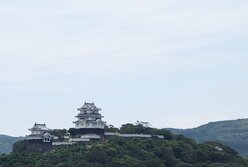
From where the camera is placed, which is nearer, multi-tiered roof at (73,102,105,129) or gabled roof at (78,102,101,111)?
multi-tiered roof at (73,102,105,129)

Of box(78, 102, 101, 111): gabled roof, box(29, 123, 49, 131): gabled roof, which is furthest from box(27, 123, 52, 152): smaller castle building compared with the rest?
box(78, 102, 101, 111): gabled roof

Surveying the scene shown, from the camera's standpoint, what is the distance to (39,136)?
358ft

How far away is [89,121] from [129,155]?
45.1 ft

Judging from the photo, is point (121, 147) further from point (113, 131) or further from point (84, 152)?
point (113, 131)

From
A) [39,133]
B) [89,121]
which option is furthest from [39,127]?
[89,121]

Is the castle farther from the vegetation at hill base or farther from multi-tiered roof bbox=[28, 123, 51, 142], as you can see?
the vegetation at hill base

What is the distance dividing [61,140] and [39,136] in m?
3.53

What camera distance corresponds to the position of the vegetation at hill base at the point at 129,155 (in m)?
95.6

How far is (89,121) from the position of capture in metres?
110

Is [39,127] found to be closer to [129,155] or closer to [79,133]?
[79,133]

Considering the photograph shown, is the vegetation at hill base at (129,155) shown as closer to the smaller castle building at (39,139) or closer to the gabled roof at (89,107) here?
the smaller castle building at (39,139)

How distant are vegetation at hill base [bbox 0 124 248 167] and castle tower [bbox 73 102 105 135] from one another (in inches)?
92.8

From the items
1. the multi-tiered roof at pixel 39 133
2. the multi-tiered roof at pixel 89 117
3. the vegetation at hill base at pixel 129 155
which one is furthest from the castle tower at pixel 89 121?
the multi-tiered roof at pixel 39 133

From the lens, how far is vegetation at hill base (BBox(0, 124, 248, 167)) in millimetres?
95606
